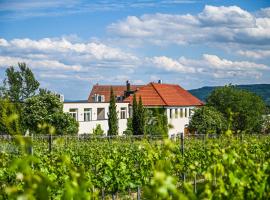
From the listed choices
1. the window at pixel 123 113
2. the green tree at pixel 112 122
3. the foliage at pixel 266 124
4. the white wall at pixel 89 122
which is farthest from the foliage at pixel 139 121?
the foliage at pixel 266 124

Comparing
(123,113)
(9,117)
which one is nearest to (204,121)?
(123,113)

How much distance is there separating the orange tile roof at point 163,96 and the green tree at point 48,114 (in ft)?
47.3

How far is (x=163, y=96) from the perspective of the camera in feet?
180

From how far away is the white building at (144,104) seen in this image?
4388 centimetres

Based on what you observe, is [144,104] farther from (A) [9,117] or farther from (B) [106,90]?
(A) [9,117]

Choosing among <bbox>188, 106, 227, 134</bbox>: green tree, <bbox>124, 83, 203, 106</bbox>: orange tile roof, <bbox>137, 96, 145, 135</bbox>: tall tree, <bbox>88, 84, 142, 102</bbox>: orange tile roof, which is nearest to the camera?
<bbox>137, 96, 145, 135</bbox>: tall tree

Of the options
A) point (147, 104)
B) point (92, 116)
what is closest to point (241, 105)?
point (147, 104)

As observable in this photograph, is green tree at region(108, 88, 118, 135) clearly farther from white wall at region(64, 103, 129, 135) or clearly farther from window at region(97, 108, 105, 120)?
window at region(97, 108, 105, 120)

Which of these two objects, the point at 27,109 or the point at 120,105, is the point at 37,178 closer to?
the point at 27,109

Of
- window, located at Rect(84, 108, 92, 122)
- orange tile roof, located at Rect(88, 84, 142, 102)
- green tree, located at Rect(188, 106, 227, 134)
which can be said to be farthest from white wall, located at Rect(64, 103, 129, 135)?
orange tile roof, located at Rect(88, 84, 142, 102)

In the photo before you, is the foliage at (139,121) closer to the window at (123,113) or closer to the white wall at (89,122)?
the white wall at (89,122)

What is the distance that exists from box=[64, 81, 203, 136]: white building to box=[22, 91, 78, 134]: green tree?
137 inches

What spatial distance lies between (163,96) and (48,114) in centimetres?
1855

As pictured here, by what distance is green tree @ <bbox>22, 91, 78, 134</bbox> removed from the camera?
Result: 37.8 m
